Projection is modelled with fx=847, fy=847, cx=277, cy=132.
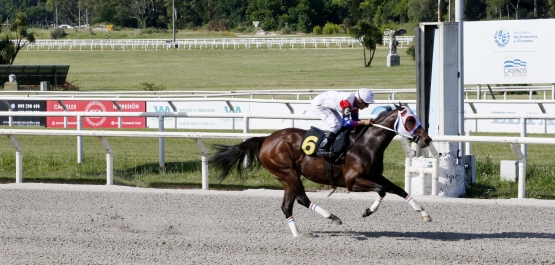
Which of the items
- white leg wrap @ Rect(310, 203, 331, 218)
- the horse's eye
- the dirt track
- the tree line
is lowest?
the dirt track

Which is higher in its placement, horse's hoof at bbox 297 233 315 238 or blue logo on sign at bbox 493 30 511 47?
blue logo on sign at bbox 493 30 511 47

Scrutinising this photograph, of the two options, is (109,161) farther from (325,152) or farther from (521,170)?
(521,170)

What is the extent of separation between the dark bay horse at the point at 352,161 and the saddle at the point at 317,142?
0.21ft

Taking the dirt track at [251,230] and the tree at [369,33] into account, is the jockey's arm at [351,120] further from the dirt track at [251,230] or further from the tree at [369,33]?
the tree at [369,33]

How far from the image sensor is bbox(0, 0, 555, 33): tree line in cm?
6069

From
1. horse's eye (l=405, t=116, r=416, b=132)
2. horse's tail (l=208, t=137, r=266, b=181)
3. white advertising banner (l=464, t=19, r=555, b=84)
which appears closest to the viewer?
horse's eye (l=405, t=116, r=416, b=132)

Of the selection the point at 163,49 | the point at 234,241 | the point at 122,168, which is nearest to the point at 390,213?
the point at 234,241

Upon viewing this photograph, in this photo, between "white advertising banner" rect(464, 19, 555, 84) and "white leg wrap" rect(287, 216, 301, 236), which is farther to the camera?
"white advertising banner" rect(464, 19, 555, 84)

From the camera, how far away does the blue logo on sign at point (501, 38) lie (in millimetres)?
17938

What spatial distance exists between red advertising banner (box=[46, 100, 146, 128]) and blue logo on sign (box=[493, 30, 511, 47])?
7.51 metres

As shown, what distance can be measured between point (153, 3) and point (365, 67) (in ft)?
173

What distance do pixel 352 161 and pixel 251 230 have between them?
1.10m

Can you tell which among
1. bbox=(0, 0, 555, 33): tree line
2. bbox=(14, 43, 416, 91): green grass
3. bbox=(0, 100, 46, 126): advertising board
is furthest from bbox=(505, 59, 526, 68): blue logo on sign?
bbox=(0, 0, 555, 33): tree line

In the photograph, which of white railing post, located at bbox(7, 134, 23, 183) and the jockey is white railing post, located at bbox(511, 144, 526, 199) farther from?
white railing post, located at bbox(7, 134, 23, 183)
